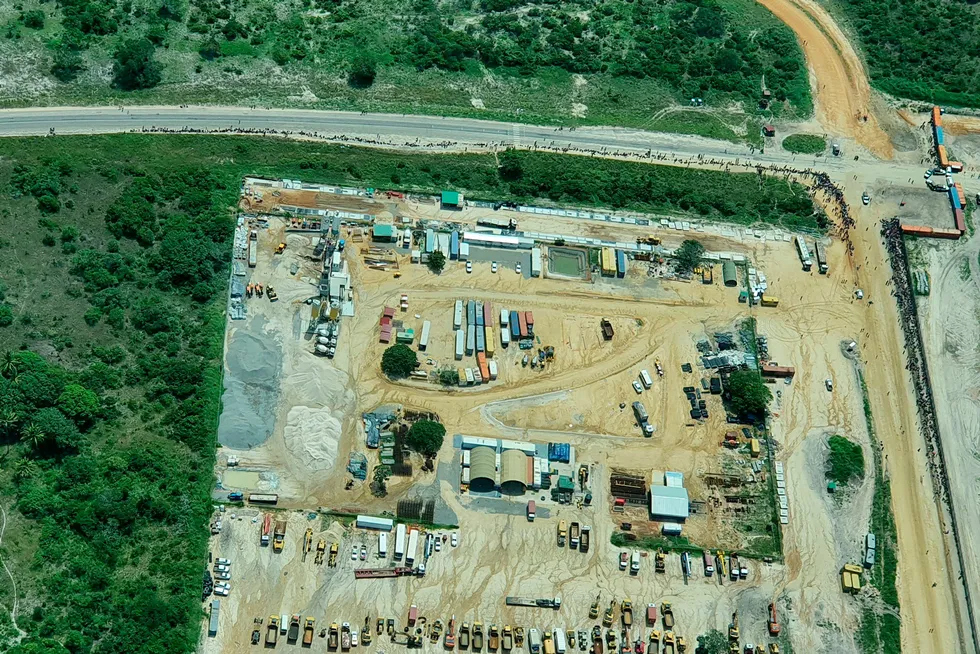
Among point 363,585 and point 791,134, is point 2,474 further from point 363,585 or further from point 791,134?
point 791,134

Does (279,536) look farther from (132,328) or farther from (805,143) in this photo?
(805,143)

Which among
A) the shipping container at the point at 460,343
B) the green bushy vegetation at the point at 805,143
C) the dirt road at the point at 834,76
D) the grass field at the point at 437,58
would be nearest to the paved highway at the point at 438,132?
the green bushy vegetation at the point at 805,143

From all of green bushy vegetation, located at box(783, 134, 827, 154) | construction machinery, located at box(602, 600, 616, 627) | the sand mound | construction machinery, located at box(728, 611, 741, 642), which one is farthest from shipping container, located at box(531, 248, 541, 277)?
construction machinery, located at box(728, 611, 741, 642)

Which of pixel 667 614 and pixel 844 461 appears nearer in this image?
pixel 667 614

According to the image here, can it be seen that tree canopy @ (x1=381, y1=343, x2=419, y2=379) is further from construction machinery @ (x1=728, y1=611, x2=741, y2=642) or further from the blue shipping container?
construction machinery @ (x1=728, y1=611, x2=741, y2=642)

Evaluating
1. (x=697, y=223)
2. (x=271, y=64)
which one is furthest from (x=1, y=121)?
(x=697, y=223)

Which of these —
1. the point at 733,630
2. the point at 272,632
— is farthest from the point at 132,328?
the point at 733,630
